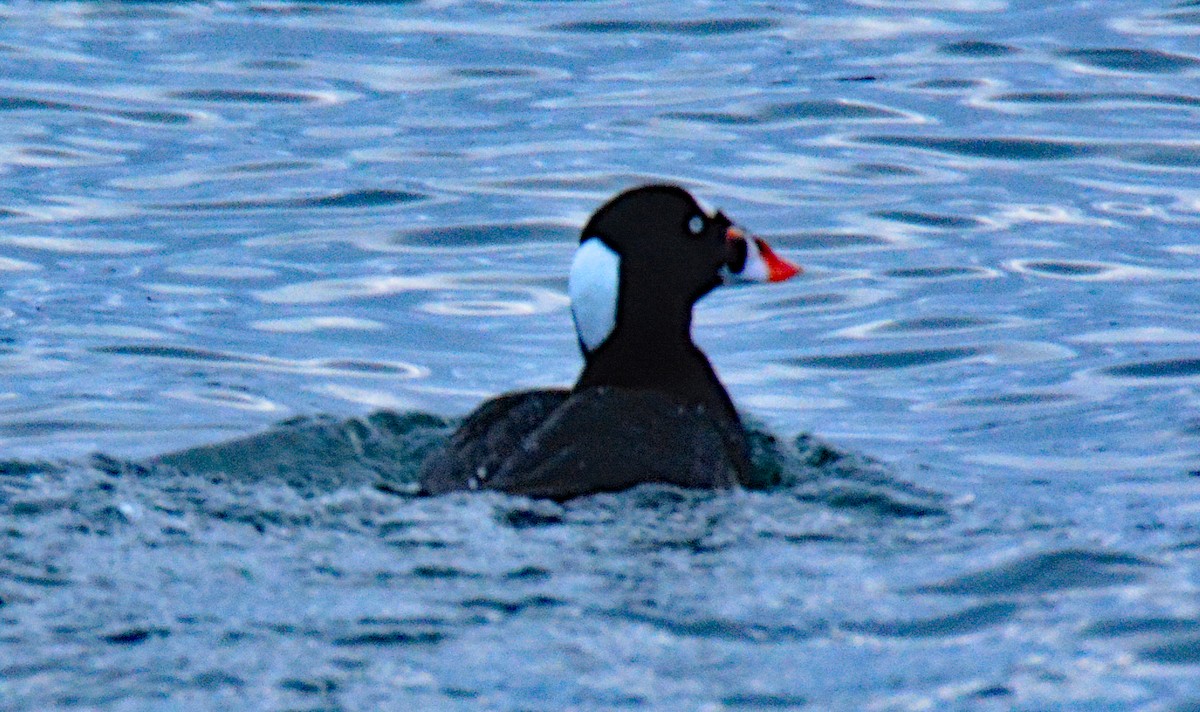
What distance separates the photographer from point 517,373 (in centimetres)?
894

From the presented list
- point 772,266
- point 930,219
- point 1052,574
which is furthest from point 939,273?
point 1052,574

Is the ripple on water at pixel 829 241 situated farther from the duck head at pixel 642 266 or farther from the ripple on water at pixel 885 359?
the duck head at pixel 642 266

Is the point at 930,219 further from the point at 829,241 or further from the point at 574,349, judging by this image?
the point at 574,349

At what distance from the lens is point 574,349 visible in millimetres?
9266

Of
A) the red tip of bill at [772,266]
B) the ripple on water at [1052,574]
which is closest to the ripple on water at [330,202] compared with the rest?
the red tip of bill at [772,266]

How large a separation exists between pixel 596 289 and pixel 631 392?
633mm

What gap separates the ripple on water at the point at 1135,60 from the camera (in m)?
14.3

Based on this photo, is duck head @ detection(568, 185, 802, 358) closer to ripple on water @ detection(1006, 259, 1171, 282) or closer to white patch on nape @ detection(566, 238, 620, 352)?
white patch on nape @ detection(566, 238, 620, 352)

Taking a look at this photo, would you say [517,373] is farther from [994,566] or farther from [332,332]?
[994,566]

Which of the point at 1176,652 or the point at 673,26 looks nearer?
the point at 1176,652

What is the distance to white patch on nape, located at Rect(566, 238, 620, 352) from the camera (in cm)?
724

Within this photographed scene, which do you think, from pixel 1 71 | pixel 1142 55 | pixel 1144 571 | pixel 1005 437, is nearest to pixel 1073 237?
pixel 1005 437

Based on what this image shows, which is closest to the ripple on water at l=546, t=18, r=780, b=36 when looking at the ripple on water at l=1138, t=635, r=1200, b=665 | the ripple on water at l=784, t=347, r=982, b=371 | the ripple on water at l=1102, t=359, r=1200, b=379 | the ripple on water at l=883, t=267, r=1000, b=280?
the ripple on water at l=883, t=267, r=1000, b=280

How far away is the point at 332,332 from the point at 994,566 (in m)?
4.15
